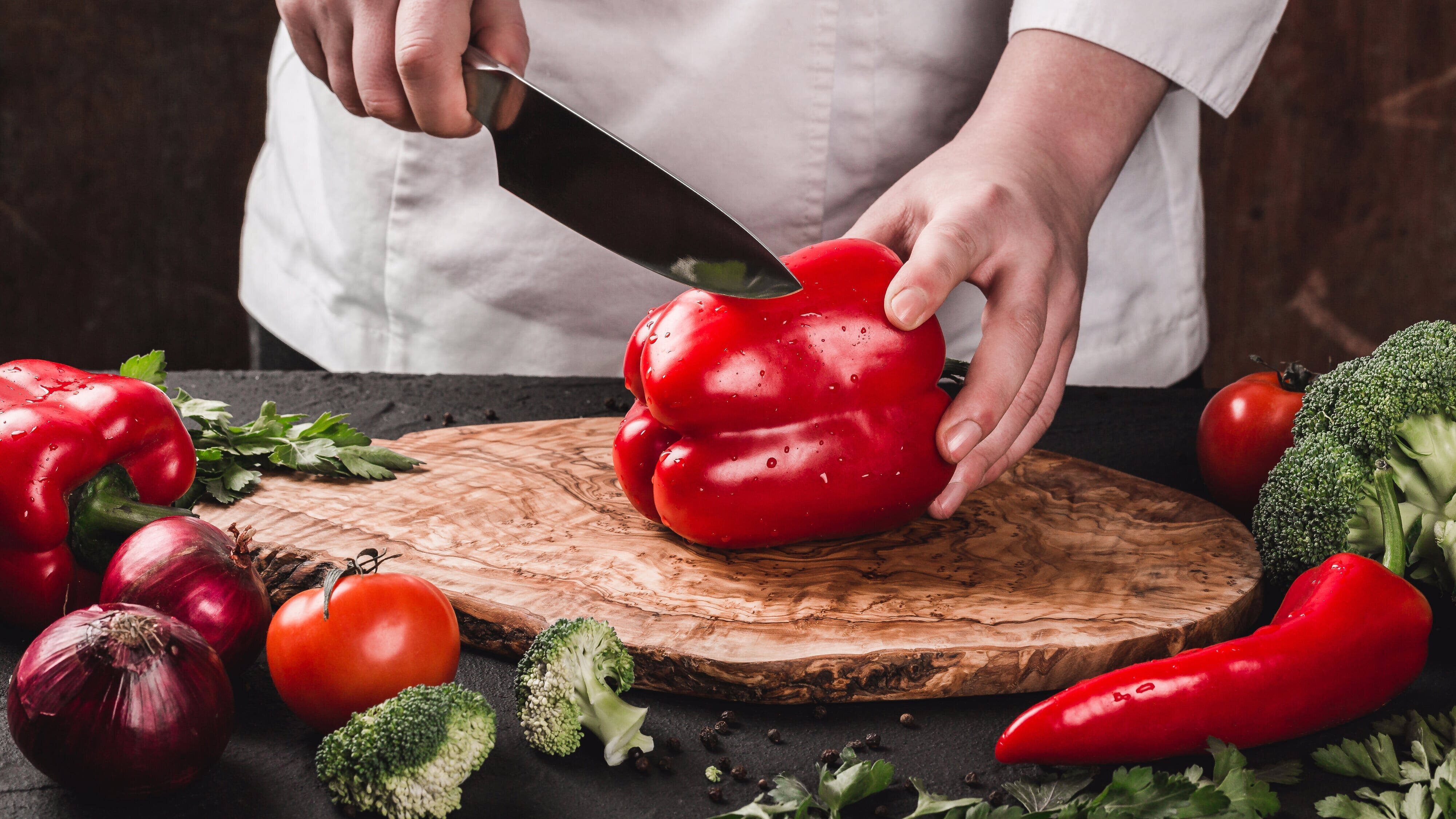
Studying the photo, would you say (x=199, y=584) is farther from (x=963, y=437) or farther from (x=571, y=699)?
(x=963, y=437)

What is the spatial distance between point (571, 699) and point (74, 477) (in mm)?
508

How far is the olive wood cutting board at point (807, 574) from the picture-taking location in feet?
2.99

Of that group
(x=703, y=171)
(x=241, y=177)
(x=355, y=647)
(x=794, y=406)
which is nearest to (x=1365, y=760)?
(x=794, y=406)

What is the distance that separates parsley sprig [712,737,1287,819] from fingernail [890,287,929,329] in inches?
17.8

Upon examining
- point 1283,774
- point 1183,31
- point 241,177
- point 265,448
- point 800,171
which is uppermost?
point 1183,31

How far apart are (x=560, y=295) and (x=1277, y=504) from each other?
3.36ft

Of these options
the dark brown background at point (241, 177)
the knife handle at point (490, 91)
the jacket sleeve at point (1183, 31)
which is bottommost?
the dark brown background at point (241, 177)

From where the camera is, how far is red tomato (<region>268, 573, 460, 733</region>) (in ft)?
2.70

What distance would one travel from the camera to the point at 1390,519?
995mm

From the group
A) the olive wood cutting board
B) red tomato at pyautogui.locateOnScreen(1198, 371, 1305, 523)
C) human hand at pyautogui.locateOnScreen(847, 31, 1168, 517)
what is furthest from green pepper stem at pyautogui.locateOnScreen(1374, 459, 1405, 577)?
human hand at pyautogui.locateOnScreen(847, 31, 1168, 517)

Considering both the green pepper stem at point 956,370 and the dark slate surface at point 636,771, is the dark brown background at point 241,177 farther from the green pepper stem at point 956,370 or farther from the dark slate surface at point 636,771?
the dark slate surface at point 636,771

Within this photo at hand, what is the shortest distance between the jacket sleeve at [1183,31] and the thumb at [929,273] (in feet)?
1.28

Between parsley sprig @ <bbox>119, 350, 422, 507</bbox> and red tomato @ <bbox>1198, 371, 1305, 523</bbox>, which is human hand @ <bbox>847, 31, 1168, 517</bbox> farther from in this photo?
parsley sprig @ <bbox>119, 350, 422, 507</bbox>

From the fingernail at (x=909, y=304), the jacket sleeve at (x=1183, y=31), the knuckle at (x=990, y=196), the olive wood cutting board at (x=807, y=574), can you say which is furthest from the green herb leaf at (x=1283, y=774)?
the jacket sleeve at (x=1183, y=31)
